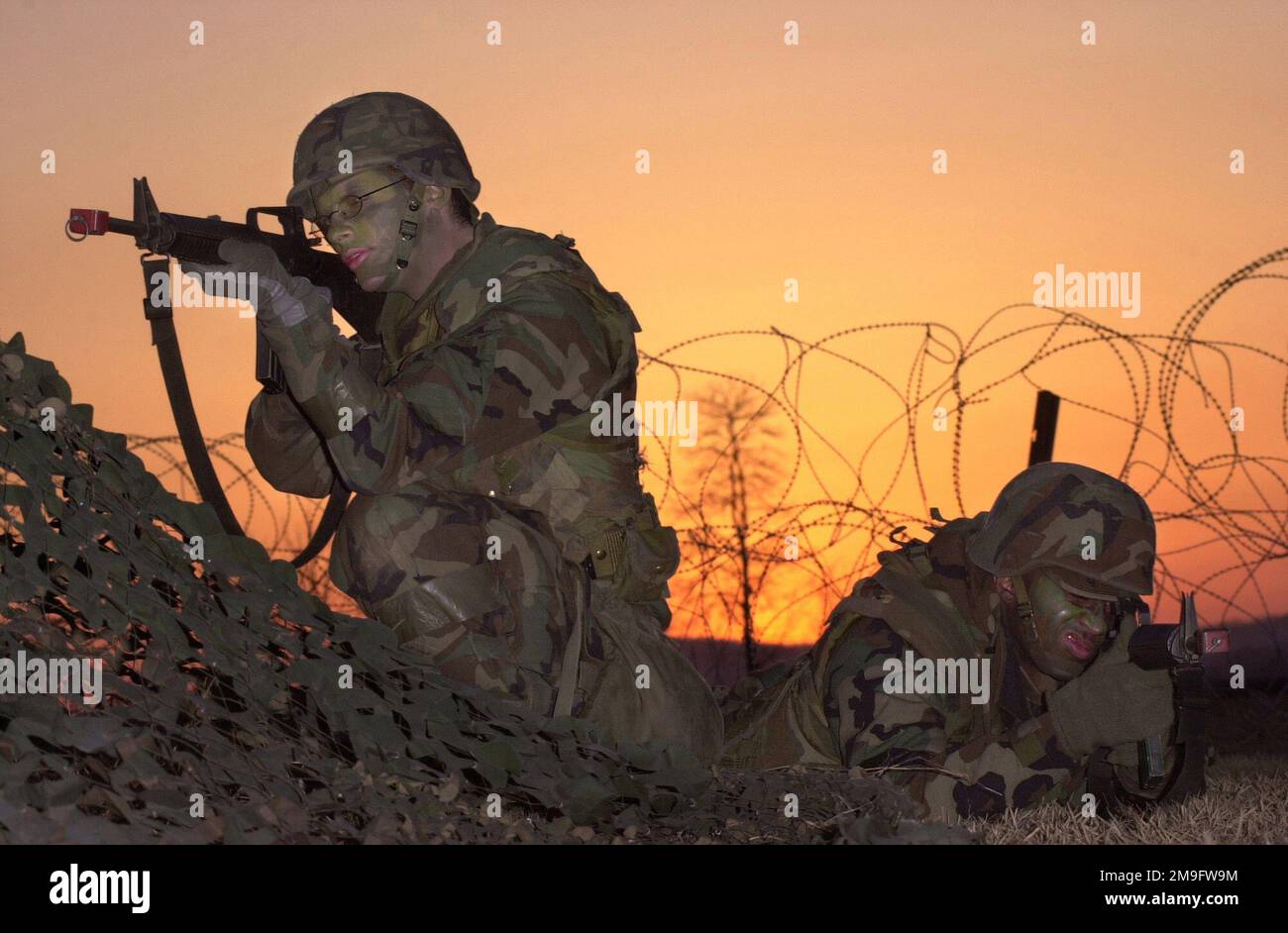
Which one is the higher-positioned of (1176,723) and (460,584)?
(460,584)

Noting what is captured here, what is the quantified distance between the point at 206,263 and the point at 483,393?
1037 mm

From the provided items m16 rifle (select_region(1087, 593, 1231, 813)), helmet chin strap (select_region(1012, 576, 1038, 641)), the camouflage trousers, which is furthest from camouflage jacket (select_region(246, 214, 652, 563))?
m16 rifle (select_region(1087, 593, 1231, 813))

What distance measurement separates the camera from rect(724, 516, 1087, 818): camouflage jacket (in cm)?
597

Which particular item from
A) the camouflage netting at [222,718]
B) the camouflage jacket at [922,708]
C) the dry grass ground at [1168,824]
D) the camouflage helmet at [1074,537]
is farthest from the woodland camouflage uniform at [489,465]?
the camouflage helmet at [1074,537]

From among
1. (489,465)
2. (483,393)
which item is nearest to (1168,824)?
(489,465)

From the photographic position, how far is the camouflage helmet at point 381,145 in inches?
207

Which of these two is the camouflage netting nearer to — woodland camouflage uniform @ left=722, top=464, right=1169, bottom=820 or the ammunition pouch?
the ammunition pouch

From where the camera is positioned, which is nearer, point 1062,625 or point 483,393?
point 483,393

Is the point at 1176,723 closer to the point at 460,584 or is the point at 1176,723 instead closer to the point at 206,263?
the point at 460,584

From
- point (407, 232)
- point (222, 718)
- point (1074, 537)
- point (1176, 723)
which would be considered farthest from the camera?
point (1176, 723)

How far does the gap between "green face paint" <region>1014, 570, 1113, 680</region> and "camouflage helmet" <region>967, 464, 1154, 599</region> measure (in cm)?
5

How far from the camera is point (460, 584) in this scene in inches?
192
